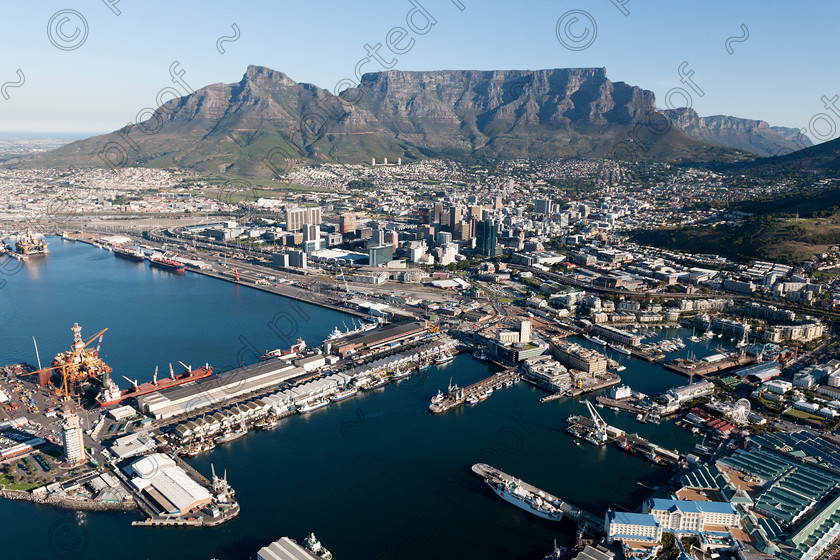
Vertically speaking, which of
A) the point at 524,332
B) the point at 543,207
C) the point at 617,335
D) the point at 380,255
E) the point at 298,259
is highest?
the point at 543,207

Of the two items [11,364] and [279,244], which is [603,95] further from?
[11,364]

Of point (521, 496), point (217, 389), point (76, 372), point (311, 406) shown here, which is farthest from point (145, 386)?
point (521, 496)

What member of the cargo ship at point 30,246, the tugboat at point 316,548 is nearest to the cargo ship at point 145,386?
the tugboat at point 316,548

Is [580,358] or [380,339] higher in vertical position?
[580,358]

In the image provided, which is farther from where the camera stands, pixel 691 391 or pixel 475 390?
pixel 475 390

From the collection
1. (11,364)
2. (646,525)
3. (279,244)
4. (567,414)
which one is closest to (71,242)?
(279,244)

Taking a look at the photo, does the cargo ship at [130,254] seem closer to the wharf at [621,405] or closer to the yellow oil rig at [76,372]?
the yellow oil rig at [76,372]

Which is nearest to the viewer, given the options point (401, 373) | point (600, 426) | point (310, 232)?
point (600, 426)

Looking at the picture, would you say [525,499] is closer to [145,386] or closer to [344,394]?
[344,394]

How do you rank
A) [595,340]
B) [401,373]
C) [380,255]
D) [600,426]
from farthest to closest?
[380,255]
[595,340]
[401,373]
[600,426]
